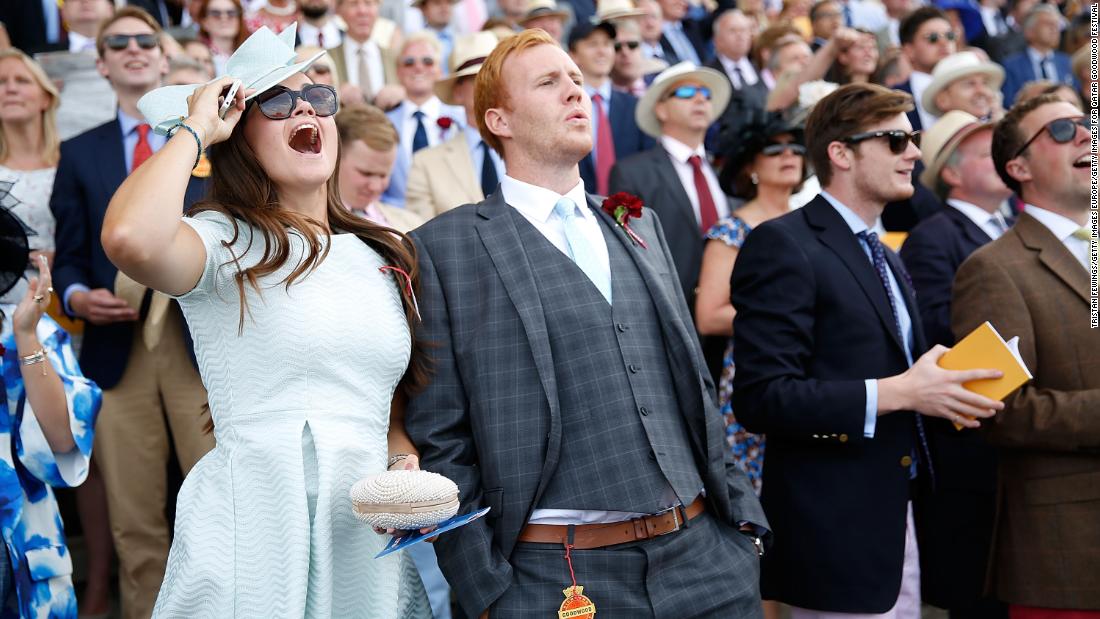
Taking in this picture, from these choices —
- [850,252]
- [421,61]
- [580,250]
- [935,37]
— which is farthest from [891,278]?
[935,37]

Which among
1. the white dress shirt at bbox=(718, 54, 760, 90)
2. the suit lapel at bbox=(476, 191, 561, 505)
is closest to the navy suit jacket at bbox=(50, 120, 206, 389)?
the suit lapel at bbox=(476, 191, 561, 505)

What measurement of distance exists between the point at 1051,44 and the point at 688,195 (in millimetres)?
6843

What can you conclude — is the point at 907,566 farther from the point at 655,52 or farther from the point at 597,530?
the point at 655,52

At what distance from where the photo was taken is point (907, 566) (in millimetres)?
4234

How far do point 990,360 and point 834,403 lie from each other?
0.50m

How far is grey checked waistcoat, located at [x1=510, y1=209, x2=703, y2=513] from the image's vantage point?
3.18m

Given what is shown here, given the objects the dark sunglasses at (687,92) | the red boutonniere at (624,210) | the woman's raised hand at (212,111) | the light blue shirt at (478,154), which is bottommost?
the red boutonniere at (624,210)

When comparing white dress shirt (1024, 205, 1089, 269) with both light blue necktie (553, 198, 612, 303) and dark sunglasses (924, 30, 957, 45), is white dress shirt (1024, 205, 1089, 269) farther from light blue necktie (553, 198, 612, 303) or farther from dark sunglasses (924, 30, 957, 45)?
dark sunglasses (924, 30, 957, 45)

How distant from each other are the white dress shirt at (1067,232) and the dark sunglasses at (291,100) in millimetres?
2695

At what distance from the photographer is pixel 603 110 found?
319 inches

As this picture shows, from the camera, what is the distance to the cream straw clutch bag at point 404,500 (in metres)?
2.66

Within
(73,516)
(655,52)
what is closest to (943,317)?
(73,516)

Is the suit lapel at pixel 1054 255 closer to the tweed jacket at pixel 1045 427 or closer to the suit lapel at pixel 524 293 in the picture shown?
the tweed jacket at pixel 1045 427

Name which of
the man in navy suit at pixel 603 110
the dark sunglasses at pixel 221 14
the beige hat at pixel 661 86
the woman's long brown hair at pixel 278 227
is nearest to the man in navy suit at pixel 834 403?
the woman's long brown hair at pixel 278 227
